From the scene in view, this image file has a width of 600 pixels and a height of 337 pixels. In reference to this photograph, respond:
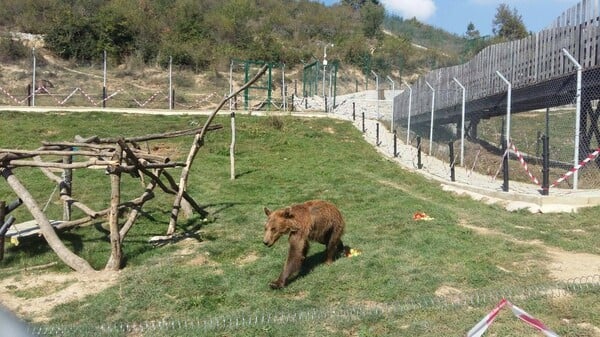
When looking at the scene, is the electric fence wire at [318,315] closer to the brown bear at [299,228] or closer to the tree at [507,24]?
the brown bear at [299,228]

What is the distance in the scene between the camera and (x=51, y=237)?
795cm

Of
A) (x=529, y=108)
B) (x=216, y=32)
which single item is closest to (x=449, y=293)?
(x=529, y=108)

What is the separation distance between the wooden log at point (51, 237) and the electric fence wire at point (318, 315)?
2.03 m

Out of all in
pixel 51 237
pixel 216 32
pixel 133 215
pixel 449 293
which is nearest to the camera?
pixel 449 293

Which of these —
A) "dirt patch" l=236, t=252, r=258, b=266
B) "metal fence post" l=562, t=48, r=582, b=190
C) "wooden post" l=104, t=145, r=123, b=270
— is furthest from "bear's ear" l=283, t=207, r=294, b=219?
"metal fence post" l=562, t=48, r=582, b=190

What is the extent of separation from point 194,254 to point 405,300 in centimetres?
366

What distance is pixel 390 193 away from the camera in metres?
12.7

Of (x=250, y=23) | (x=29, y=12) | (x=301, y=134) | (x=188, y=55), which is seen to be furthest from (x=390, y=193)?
(x=250, y=23)

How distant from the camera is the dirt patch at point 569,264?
21.0 feet

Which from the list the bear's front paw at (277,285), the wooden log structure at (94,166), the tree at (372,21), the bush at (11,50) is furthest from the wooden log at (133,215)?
the tree at (372,21)

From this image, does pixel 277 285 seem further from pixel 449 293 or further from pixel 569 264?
pixel 569 264

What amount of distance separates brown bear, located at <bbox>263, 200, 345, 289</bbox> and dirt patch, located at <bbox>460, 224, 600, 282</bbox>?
2704mm

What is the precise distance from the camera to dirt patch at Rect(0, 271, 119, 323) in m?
6.41

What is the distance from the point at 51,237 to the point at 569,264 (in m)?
7.09
